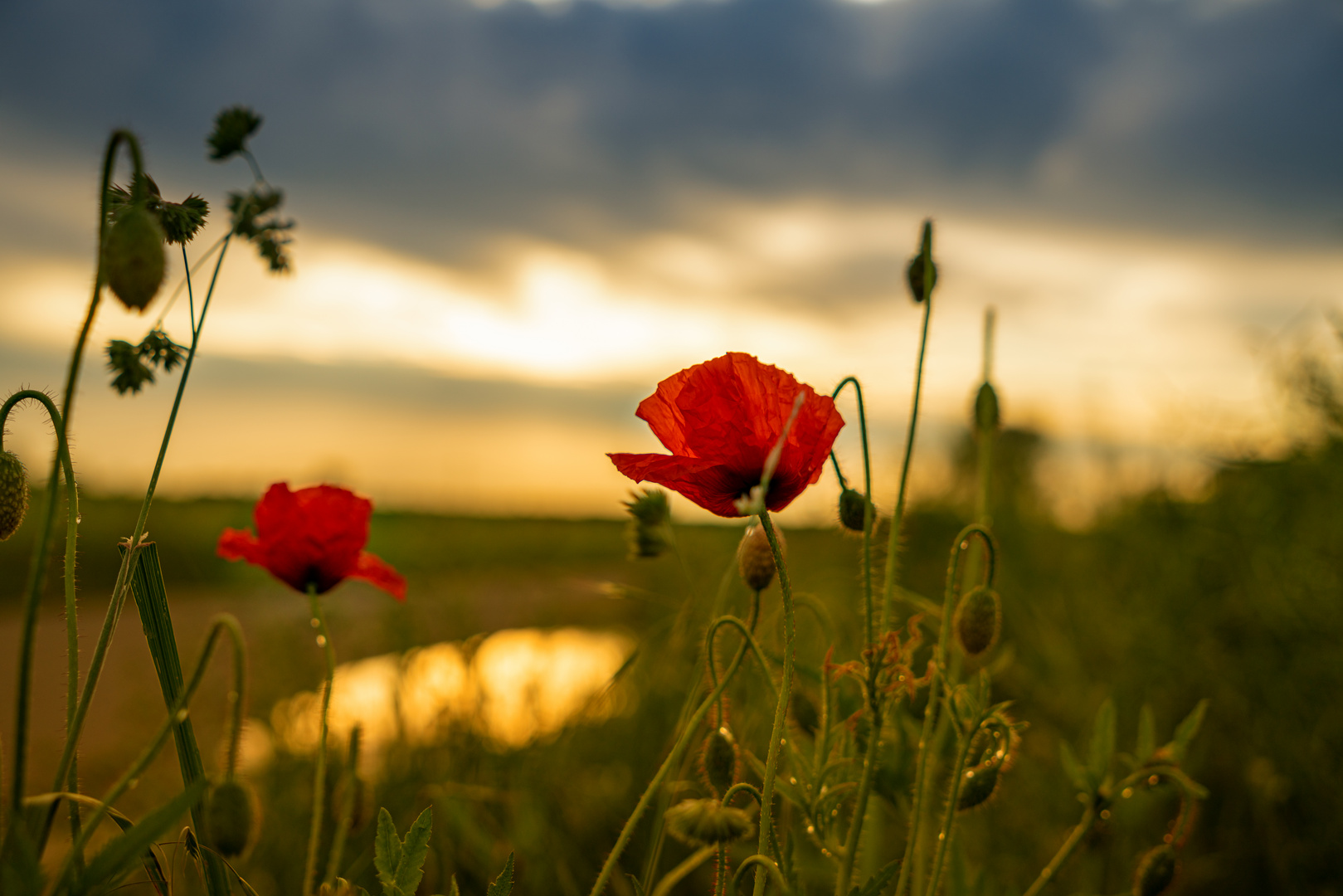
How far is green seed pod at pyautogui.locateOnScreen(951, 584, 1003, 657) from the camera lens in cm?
68

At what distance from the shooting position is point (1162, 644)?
6.23ft

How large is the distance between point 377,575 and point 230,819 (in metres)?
0.35

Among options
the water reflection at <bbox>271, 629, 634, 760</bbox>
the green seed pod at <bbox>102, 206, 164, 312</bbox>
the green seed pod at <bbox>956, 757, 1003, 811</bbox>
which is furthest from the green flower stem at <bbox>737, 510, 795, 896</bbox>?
the water reflection at <bbox>271, 629, 634, 760</bbox>

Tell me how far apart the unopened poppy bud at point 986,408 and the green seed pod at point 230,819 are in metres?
0.61

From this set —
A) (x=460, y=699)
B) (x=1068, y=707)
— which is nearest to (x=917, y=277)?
(x=460, y=699)

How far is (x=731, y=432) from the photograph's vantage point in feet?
1.93

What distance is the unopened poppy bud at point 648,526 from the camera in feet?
2.51

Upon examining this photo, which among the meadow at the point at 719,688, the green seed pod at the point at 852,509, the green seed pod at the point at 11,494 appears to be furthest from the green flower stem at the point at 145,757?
the green seed pod at the point at 852,509

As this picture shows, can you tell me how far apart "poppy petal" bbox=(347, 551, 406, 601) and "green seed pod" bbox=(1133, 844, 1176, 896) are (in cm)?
63

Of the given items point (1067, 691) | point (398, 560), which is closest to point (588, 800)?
point (1067, 691)

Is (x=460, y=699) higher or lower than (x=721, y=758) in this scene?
lower

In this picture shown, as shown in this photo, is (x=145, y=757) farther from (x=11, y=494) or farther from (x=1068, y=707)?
(x=1068, y=707)

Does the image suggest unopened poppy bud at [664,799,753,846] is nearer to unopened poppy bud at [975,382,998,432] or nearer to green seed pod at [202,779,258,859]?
green seed pod at [202,779,258,859]

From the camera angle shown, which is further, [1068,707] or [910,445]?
[1068,707]
